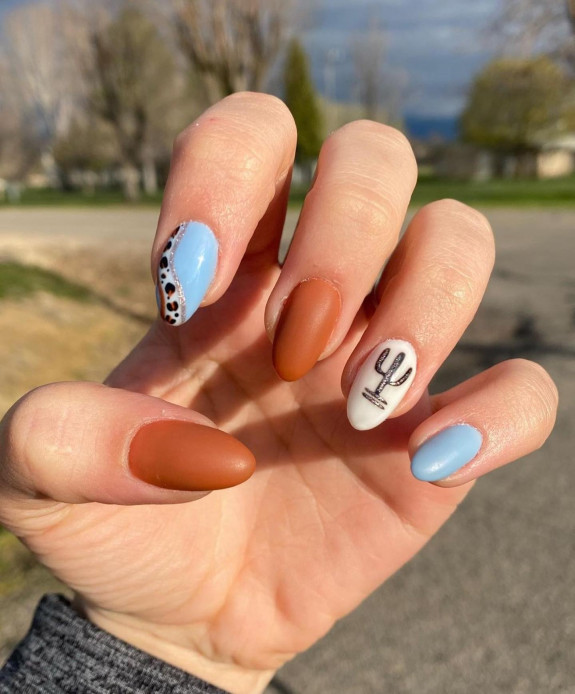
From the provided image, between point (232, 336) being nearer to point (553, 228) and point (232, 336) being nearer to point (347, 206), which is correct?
point (347, 206)

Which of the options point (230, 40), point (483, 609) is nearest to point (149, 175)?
point (230, 40)

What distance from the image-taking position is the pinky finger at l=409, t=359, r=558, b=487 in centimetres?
109

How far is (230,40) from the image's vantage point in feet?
24.1

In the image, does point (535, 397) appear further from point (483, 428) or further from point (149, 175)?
point (149, 175)

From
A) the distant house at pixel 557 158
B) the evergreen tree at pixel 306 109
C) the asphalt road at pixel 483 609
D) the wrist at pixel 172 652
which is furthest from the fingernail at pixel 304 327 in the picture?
the distant house at pixel 557 158

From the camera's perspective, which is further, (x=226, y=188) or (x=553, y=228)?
(x=553, y=228)

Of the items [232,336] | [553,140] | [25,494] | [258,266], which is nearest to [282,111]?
[258,266]

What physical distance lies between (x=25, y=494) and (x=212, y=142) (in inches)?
27.5

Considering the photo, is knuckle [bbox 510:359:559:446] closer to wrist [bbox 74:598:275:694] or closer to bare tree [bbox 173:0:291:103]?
wrist [bbox 74:598:275:694]

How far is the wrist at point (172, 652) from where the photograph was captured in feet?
4.67

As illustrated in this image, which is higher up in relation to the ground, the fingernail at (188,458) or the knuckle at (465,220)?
the knuckle at (465,220)

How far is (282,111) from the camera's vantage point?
→ 50.1 inches

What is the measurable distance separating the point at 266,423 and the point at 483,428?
561 mm

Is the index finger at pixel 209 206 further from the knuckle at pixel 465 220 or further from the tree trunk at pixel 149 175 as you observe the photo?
the tree trunk at pixel 149 175
